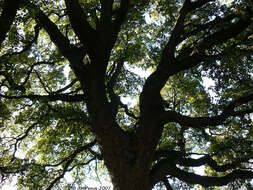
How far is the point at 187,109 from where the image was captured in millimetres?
11914

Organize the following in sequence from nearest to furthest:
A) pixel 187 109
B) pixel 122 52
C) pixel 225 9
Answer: pixel 225 9
pixel 122 52
pixel 187 109

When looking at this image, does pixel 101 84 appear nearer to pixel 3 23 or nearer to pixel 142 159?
pixel 142 159

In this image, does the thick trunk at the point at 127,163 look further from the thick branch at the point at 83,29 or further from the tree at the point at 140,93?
the thick branch at the point at 83,29

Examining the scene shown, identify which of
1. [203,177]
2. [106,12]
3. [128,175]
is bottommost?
[128,175]

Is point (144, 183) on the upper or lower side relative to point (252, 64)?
lower

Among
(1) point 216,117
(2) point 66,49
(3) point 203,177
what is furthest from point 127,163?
(2) point 66,49

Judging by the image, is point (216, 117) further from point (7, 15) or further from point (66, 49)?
point (7, 15)

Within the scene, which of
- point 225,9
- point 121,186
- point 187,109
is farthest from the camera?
point 187,109

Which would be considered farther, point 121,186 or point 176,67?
point 176,67

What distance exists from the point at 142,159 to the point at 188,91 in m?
6.93

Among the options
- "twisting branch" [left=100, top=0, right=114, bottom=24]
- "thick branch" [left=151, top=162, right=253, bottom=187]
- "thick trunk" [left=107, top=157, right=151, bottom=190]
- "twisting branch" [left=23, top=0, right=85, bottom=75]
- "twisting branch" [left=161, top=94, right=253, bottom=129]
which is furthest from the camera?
"twisting branch" [left=100, top=0, right=114, bottom=24]

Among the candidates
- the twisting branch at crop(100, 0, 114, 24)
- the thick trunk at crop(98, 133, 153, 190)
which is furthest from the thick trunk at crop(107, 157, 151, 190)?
the twisting branch at crop(100, 0, 114, 24)

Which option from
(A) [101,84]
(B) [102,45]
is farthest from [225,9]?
(A) [101,84]

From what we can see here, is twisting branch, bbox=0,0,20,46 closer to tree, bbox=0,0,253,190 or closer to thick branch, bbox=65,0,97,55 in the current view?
tree, bbox=0,0,253,190
